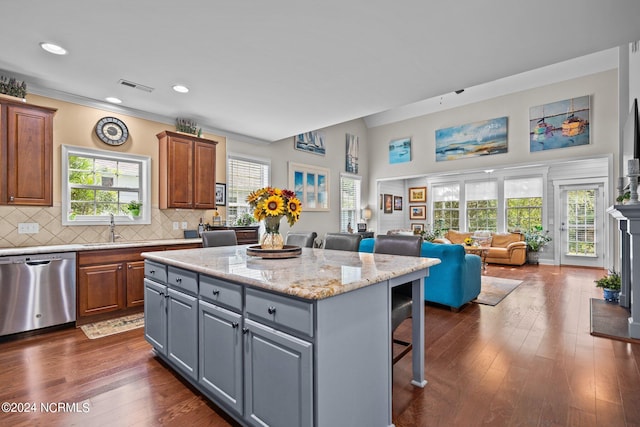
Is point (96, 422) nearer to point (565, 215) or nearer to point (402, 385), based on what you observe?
point (402, 385)

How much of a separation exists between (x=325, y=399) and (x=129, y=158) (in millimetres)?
4397

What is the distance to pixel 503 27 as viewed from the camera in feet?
8.10

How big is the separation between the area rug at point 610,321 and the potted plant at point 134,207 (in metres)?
5.67

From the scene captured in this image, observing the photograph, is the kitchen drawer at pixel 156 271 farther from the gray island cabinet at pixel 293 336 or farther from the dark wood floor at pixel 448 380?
the dark wood floor at pixel 448 380

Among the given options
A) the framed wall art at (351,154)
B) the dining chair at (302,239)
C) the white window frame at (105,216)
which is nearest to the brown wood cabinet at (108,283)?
the white window frame at (105,216)

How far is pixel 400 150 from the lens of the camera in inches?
349

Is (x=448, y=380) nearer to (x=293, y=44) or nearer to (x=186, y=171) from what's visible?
(x=293, y=44)

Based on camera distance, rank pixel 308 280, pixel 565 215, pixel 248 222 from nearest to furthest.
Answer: pixel 308 280, pixel 248 222, pixel 565 215

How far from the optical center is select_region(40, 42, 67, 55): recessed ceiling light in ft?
8.94

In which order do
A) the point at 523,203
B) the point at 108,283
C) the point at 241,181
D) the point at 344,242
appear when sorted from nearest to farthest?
the point at 344,242, the point at 108,283, the point at 241,181, the point at 523,203

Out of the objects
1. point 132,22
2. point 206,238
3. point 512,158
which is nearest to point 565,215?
point 512,158

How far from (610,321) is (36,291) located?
612 cm

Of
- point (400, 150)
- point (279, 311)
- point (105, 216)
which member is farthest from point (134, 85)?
point (400, 150)

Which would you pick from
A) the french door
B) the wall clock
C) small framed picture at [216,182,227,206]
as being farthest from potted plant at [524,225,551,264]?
the wall clock
